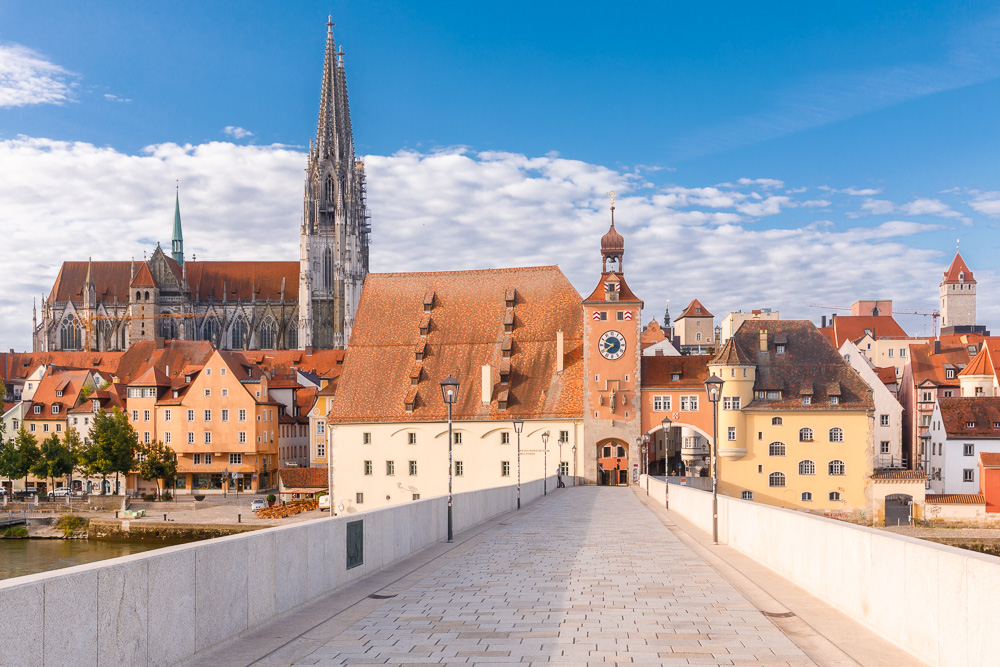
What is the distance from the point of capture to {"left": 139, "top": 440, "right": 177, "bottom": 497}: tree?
273ft

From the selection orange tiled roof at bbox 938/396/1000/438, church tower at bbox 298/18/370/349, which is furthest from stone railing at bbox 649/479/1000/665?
church tower at bbox 298/18/370/349

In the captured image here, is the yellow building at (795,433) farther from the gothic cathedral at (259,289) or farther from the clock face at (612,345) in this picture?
the gothic cathedral at (259,289)

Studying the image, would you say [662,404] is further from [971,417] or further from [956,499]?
[971,417]

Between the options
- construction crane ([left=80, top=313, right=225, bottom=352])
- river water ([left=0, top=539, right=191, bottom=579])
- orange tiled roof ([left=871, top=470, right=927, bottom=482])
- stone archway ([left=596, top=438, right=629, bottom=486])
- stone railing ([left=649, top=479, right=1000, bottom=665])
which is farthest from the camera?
construction crane ([left=80, top=313, right=225, bottom=352])

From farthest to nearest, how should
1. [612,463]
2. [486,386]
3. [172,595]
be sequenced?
[486,386] → [612,463] → [172,595]

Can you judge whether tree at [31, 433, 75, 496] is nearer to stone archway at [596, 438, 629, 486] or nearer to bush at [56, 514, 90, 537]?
bush at [56, 514, 90, 537]

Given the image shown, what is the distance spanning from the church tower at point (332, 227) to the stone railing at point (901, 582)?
444 feet

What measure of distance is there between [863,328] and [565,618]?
115825mm

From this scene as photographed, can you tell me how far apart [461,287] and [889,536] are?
7448 centimetres

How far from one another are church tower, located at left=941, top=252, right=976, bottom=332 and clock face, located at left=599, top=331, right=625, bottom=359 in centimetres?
9949

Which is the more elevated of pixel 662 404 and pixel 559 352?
pixel 559 352

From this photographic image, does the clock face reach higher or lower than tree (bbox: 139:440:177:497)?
higher

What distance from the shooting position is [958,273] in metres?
153

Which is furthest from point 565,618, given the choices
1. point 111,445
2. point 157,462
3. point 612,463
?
point 157,462
